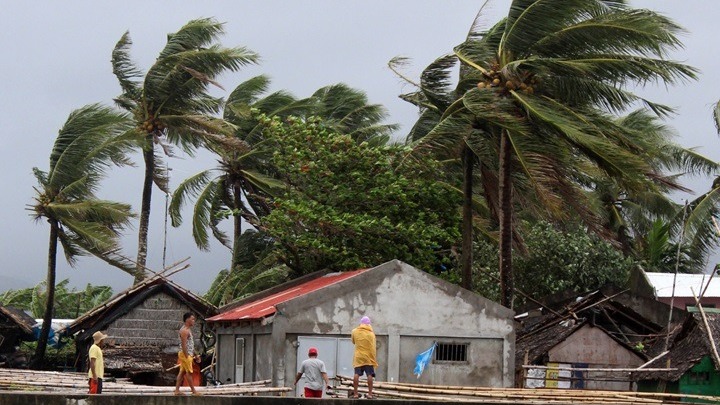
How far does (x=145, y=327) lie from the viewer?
1303 inches

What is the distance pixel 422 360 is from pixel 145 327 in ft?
31.1

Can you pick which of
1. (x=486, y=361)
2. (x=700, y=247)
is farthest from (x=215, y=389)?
(x=700, y=247)

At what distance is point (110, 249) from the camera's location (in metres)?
36.3

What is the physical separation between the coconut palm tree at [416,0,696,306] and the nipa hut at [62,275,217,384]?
8854 mm

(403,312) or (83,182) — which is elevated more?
(83,182)

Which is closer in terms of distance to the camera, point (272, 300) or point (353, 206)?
point (272, 300)

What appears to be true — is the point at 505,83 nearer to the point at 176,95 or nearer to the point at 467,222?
the point at 467,222

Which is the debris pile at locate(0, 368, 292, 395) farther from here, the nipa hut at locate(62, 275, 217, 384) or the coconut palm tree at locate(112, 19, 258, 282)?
the coconut palm tree at locate(112, 19, 258, 282)

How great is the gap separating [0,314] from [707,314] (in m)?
20.3

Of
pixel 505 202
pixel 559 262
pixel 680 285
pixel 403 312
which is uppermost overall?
pixel 505 202

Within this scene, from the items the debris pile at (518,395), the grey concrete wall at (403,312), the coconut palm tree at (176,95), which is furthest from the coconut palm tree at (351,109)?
the debris pile at (518,395)

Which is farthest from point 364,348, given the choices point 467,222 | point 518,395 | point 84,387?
point 467,222

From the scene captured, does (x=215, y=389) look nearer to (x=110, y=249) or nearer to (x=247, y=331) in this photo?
(x=247, y=331)

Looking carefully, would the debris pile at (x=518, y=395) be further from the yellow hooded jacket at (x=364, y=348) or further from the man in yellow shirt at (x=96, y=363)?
the man in yellow shirt at (x=96, y=363)
